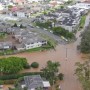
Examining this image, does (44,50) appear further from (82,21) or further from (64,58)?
(82,21)

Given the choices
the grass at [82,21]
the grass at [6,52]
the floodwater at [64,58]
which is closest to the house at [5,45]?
the grass at [6,52]

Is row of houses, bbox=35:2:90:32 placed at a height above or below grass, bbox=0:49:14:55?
above

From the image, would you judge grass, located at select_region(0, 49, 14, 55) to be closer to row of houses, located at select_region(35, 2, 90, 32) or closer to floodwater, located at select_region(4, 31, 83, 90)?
floodwater, located at select_region(4, 31, 83, 90)

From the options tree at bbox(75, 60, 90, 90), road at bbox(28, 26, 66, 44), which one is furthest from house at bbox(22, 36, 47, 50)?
tree at bbox(75, 60, 90, 90)

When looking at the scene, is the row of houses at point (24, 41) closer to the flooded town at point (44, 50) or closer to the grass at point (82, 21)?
the flooded town at point (44, 50)

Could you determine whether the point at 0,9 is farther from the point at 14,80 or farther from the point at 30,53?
the point at 14,80

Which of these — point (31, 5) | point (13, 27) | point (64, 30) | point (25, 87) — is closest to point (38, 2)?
point (31, 5)

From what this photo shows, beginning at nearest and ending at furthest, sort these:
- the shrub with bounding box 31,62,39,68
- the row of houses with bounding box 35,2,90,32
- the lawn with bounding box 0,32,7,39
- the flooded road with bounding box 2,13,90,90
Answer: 1. the flooded road with bounding box 2,13,90,90
2. the shrub with bounding box 31,62,39,68
3. the lawn with bounding box 0,32,7,39
4. the row of houses with bounding box 35,2,90,32

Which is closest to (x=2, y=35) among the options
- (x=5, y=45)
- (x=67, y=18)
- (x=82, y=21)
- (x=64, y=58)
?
(x=5, y=45)
